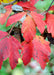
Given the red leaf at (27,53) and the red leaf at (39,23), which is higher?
the red leaf at (39,23)

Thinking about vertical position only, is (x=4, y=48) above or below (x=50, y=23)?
below

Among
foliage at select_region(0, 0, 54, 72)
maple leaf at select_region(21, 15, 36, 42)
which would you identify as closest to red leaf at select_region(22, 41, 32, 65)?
foliage at select_region(0, 0, 54, 72)

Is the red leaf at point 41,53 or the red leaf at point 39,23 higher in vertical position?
the red leaf at point 39,23

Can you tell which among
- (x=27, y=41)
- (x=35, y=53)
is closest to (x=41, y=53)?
(x=35, y=53)

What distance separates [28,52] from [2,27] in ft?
1.28

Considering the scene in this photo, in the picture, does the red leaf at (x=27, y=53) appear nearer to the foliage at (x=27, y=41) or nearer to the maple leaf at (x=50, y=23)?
the foliage at (x=27, y=41)

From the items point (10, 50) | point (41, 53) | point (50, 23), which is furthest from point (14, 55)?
point (50, 23)

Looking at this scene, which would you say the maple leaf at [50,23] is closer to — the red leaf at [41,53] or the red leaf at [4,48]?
the red leaf at [41,53]

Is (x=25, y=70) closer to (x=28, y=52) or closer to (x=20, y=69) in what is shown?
(x=20, y=69)

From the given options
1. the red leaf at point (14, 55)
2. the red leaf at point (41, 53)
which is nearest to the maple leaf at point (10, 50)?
the red leaf at point (14, 55)

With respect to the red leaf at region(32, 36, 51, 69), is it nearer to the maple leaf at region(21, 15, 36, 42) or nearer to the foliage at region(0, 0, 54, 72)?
the foliage at region(0, 0, 54, 72)

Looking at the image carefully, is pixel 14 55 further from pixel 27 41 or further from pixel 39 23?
pixel 39 23

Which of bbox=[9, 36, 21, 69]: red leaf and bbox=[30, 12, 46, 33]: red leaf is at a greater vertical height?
bbox=[30, 12, 46, 33]: red leaf

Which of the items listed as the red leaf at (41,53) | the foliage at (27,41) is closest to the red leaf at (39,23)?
the foliage at (27,41)
